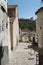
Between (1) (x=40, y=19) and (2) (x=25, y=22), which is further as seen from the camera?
(2) (x=25, y=22)

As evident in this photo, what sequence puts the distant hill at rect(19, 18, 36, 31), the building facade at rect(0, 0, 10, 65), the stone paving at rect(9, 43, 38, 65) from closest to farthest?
the building facade at rect(0, 0, 10, 65)
the stone paving at rect(9, 43, 38, 65)
the distant hill at rect(19, 18, 36, 31)

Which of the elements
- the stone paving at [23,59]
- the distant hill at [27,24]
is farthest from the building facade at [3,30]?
the distant hill at [27,24]

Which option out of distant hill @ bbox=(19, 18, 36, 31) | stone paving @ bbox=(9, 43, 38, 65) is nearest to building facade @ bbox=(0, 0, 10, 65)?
stone paving @ bbox=(9, 43, 38, 65)

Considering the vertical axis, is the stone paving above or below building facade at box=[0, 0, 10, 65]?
below

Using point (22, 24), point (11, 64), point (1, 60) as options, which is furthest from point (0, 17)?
point (22, 24)

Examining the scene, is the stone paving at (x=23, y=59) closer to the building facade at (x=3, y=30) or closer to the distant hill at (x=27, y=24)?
the building facade at (x=3, y=30)

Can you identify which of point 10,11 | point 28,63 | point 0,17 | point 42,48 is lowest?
point 28,63

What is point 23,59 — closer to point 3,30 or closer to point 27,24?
point 3,30

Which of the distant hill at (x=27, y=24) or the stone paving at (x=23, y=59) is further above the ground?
the distant hill at (x=27, y=24)

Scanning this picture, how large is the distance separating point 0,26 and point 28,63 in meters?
4.53

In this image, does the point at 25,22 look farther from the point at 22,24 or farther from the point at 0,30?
the point at 0,30

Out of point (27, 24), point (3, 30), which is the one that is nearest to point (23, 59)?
point (3, 30)

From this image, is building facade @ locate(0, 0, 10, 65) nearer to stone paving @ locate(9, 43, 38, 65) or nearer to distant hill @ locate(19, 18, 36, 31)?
stone paving @ locate(9, 43, 38, 65)

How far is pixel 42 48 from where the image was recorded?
11727mm
